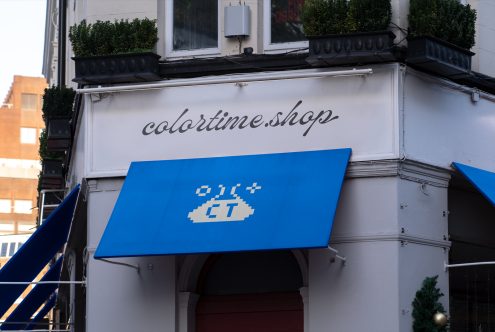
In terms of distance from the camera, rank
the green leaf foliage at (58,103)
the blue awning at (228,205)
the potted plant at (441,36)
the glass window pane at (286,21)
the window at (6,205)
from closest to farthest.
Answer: the blue awning at (228,205) < the potted plant at (441,36) < the glass window pane at (286,21) < the green leaf foliage at (58,103) < the window at (6,205)

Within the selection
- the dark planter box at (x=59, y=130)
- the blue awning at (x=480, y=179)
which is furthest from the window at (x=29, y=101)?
the blue awning at (x=480, y=179)

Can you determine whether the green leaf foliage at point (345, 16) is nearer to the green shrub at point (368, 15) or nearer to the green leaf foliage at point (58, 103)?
the green shrub at point (368, 15)

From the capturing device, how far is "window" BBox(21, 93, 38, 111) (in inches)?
4552

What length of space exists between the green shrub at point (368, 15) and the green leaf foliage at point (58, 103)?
716 cm

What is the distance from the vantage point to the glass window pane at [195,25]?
16.4 meters

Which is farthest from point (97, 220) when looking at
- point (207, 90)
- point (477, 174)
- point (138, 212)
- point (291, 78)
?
point (477, 174)

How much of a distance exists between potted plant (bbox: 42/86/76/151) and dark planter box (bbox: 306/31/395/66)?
22.2ft

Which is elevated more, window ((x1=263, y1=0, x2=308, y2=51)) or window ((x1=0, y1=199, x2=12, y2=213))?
window ((x1=0, y1=199, x2=12, y2=213))

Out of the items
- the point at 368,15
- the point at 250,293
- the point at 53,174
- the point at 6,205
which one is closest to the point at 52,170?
the point at 53,174

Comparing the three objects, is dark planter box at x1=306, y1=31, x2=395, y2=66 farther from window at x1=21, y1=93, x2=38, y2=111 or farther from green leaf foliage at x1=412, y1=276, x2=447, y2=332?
window at x1=21, y1=93, x2=38, y2=111

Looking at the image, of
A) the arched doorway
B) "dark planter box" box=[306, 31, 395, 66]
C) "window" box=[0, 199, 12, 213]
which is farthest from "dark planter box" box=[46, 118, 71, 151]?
"window" box=[0, 199, 12, 213]

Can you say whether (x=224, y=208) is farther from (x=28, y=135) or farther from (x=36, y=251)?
(x=28, y=135)

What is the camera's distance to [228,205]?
14.9 m

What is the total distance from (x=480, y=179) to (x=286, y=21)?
136 inches
